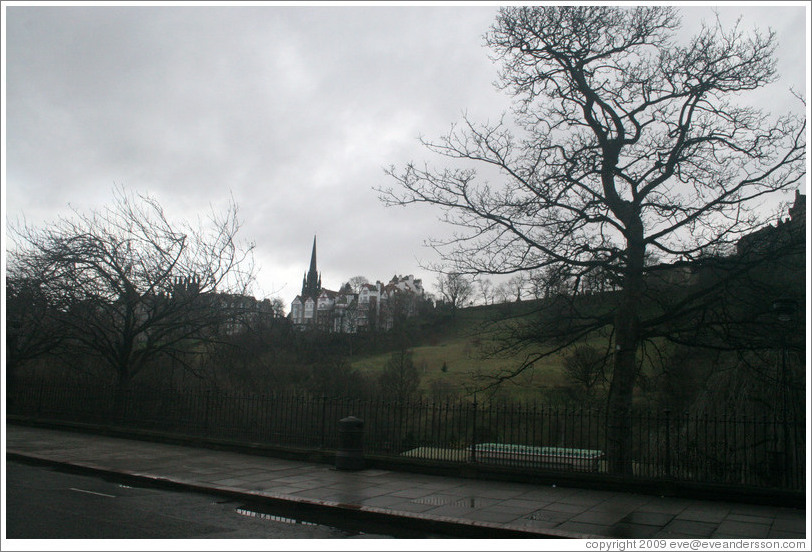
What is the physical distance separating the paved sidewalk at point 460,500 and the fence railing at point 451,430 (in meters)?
1.12

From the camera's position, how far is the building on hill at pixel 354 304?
8306 cm

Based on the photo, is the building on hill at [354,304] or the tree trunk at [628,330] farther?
the building on hill at [354,304]

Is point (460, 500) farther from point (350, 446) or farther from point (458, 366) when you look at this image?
point (458, 366)

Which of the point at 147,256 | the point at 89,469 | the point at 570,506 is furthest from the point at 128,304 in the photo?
the point at 570,506

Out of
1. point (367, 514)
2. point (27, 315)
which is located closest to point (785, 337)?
point (367, 514)

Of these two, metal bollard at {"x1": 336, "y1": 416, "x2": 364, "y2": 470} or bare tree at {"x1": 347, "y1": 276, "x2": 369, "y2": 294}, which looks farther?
bare tree at {"x1": 347, "y1": 276, "x2": 369, "y2": 294}

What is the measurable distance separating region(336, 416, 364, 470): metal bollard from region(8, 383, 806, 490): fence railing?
79 cm

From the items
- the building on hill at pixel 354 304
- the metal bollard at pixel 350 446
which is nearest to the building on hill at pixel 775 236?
the metal bollard at pixel 350 446

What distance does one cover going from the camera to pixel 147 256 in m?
22.7

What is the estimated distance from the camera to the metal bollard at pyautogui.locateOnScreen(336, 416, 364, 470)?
13.8 metres

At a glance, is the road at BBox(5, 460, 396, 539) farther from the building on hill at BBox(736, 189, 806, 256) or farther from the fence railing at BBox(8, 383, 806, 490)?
the building on hill at BBox(736, 189, 806, 256)

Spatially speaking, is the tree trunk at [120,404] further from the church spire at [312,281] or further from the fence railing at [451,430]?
the church spire at [312,281]

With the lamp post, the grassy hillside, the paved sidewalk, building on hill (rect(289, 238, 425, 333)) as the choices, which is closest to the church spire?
building on hill (rect(289, 238, 425, 333))

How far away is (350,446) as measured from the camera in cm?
1394
